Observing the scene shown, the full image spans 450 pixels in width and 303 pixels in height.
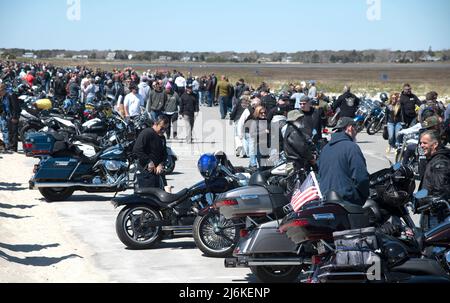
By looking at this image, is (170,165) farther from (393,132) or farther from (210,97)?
(210,97)

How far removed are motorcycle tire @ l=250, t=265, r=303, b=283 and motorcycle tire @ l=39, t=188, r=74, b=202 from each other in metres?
7.01

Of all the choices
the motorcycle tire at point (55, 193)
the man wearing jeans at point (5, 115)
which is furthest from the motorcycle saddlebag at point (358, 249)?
the man wearing jeans at point (5, 115)

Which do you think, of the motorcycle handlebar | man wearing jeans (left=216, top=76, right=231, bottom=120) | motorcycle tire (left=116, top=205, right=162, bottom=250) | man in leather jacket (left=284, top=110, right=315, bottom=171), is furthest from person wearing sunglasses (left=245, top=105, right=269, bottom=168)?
man wearing jeans (left=216, top=76, right=231, bottom=120)

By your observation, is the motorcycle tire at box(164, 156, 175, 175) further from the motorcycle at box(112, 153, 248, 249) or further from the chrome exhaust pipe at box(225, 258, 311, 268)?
the chrome exhaust pipe at box(225, 258, 311, 268)

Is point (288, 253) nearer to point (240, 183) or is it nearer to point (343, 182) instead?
point (343, 182)

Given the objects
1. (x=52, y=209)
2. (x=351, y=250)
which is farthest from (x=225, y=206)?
(x=52, y=209)

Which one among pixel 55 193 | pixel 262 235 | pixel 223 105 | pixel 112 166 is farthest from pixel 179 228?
pixel 223 105

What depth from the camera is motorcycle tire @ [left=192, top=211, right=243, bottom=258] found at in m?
10.7

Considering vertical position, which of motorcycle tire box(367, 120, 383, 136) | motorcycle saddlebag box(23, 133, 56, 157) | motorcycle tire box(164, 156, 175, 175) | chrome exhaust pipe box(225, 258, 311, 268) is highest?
motorcycle saddlebag box(23, 133, 56, 157)

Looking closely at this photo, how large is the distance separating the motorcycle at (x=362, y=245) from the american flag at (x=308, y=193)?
155 millimetres

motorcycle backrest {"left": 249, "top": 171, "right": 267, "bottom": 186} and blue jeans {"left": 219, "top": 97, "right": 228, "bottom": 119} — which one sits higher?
motorcycle backrest {"left": 249, "top": 171, "right": 267, "bottom": 186}

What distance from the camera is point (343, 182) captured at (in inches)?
334

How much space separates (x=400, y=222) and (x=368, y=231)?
1.73m
